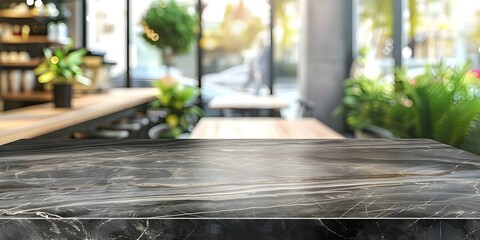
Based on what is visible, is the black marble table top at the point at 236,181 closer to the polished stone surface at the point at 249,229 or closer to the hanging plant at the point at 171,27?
the polished stone surface at the point at 249,229

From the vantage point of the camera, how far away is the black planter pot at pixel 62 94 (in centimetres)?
429

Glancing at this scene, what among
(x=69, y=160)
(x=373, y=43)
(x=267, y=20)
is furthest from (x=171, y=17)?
(x=69, y=160)

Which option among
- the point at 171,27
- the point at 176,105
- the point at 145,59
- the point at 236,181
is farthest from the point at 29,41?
the point at 236,181

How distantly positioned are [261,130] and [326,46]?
18.7ft

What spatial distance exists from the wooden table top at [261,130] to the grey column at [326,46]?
4.80 metres

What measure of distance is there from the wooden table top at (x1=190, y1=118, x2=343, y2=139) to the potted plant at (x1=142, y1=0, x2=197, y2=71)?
170 inches

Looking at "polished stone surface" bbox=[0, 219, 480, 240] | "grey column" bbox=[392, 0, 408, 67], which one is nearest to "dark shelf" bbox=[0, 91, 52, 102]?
"grey column" bbox=[392, 0, 408, 67]

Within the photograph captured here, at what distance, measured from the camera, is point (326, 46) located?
9.84m

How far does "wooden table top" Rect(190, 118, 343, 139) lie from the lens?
3.95 meters

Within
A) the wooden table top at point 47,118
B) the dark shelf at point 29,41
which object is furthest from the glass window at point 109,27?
the wooden table top at point 47,118

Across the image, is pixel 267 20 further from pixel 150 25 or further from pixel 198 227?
pixel 198 227

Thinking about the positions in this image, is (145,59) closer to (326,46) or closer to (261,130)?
(326,46)

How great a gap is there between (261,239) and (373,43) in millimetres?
8487

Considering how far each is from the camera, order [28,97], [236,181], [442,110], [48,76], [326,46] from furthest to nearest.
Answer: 1. [326,46]
2. [28,97]
3. [442,110]
4. [48,76]
5. [236,181]
